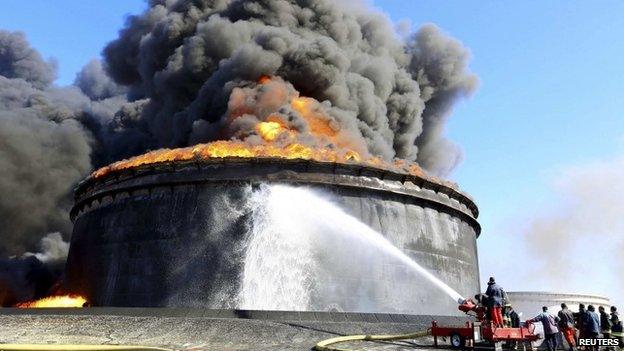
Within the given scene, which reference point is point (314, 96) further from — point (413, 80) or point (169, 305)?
point (169, 305)

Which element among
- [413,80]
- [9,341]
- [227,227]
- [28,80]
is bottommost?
[9,341]

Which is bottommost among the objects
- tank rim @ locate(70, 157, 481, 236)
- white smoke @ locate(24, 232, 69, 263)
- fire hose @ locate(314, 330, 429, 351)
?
fire hose @ locate(314, 330, 429, 351)

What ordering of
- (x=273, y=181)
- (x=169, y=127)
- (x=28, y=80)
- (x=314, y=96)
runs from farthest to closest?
(x=28, y=80), (x=169, y=127), (x=314, y=96), (x=273, y=181)

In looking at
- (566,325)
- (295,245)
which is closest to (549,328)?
(566,325)

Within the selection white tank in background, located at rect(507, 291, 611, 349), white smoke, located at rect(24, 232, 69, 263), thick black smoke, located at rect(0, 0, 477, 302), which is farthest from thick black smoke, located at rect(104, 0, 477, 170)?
white tank in background, located at rect(507, 291, 611, 349)

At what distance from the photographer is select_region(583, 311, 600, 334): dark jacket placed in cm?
1294

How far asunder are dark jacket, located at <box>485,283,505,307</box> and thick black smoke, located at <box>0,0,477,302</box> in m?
16.9

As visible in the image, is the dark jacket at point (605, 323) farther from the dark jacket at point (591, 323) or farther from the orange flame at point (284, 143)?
the orange flame at point (284, 143)

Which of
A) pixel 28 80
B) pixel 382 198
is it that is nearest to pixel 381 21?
pixel 382 198

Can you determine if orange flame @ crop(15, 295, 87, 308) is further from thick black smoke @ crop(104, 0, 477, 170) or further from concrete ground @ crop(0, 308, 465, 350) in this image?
thick black smoke @ crop(104, 0, 477, 170)

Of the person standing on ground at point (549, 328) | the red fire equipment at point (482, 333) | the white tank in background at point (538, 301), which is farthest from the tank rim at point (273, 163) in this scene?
the white tank in background at point (538, 301)

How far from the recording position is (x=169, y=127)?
36.0 meters

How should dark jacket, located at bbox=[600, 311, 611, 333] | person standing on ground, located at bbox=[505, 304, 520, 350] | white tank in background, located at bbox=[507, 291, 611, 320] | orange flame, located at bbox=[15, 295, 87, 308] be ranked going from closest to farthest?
person standing on ground, located at bbox=[505, 304, 520, 350] < dark jacket, located at bbox=[600, 311, 611, 333] < orange flame, located at bbox=[15, 295, 87, 308] < white tank in background, located at bbox=[507, 291, 611, 320]

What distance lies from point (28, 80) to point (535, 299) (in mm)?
58127
